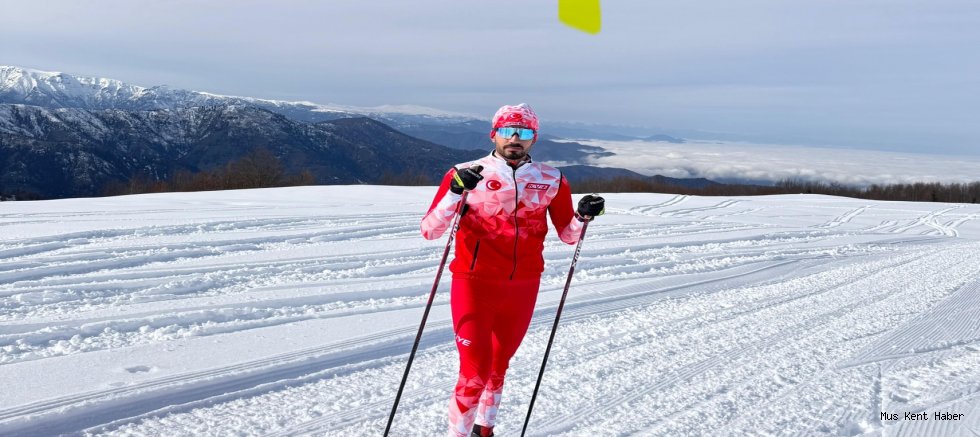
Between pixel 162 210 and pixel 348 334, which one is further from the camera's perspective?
pixel 162 210

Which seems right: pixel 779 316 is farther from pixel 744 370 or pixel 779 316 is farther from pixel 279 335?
pixel 279 335

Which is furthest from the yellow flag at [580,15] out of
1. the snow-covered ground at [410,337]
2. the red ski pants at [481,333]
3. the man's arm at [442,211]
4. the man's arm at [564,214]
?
the snow-covered ground at [410,337]

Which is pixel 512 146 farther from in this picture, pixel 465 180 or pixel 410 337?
pixel 410 337

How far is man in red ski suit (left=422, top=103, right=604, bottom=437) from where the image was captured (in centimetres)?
A: 349

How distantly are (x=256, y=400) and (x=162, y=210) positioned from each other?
1185cm

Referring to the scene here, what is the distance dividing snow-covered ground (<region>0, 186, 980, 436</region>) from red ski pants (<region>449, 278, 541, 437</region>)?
641 mm

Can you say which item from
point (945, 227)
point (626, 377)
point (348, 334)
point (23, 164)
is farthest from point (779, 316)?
point (23, 164)

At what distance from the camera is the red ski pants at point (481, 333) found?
137 inches

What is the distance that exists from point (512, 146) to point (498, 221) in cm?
43

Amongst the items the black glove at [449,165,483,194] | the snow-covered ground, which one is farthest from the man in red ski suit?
the snow-covered ground

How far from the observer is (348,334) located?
6.02 meters

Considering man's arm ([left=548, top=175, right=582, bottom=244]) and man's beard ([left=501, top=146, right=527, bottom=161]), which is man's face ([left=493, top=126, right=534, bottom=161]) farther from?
man's arm ([left=548, top=175, right=582, bottom=244])

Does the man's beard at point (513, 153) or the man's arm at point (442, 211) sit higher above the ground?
the man's beard at point (513, 153)

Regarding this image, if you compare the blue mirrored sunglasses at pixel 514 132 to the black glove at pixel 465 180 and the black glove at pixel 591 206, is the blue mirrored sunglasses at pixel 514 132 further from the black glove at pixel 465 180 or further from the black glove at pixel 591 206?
the black glove at pixel 591 206
